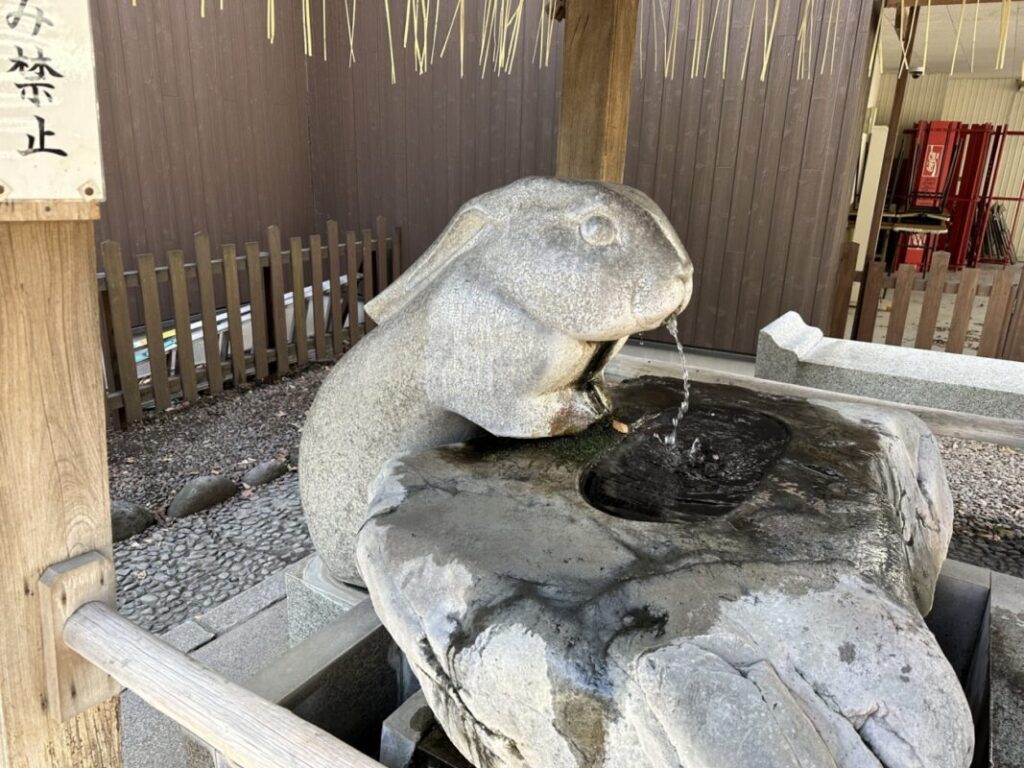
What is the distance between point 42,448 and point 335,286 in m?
5.14

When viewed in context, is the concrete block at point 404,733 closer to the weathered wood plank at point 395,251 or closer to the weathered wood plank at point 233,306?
the weathered wood plank at point 233,306

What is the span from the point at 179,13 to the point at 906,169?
42.7 feet

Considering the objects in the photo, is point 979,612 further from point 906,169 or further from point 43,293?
point 906,169

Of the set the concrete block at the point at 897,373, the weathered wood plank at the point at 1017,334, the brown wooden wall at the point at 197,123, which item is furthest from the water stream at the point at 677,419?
the brown wooden wall at the point at 197,123

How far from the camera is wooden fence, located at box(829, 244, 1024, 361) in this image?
5.53m

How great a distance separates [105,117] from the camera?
5.84 metres

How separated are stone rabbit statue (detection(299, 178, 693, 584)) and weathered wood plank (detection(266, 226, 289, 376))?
12.9 feet

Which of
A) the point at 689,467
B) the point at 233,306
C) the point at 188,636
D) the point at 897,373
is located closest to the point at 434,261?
the point at 689,467

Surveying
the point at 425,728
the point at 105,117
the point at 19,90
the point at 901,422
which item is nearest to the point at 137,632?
the point at 425,728

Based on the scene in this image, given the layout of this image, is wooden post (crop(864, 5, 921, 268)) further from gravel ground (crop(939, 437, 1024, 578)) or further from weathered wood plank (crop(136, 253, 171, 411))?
weathered wood plank (crop(136, 253, 171, 411))

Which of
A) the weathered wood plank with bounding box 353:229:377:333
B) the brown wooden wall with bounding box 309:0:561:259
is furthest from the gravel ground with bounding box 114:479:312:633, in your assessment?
the brown wooden wall with bounding box 309:0:561:259

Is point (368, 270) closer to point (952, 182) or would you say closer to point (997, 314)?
point (997, 314)

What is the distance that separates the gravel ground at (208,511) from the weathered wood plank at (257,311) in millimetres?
317

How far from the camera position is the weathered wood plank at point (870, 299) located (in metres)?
5.91
